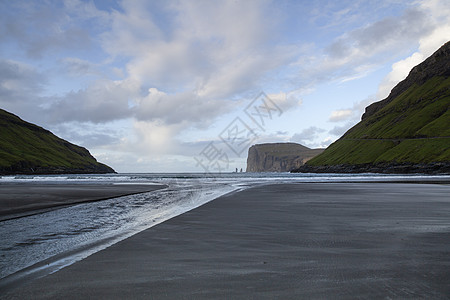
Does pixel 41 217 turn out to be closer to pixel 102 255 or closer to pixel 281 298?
pixel 102 255

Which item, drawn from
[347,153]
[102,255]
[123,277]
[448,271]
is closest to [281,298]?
[123,277]

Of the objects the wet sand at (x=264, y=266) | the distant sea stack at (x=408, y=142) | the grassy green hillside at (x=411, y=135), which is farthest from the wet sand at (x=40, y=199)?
the grassy green hillside at (x=411, y=135)

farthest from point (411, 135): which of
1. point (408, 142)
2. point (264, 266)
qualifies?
point (264, 266)

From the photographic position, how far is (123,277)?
453 cm

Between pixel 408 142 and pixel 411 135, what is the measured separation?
10639 millimetres

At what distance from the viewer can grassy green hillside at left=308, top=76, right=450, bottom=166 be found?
137875mm

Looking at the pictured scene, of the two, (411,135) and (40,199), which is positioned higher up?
(411,135)

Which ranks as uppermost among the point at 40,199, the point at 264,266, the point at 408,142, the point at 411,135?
the point at 411,135

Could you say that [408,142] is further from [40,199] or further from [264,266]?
[264,266]

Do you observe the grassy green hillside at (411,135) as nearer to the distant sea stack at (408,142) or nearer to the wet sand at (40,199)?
the distant sea stack at (408,142)

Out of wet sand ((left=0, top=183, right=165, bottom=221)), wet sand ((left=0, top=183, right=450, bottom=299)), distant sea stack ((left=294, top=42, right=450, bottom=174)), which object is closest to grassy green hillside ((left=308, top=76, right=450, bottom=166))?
distant sea stack ((left=294, top=42, right=450, bottom=174))

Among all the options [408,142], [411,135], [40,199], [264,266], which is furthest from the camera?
[411,135]

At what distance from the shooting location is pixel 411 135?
6383 inches

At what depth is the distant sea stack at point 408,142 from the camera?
129 metres
